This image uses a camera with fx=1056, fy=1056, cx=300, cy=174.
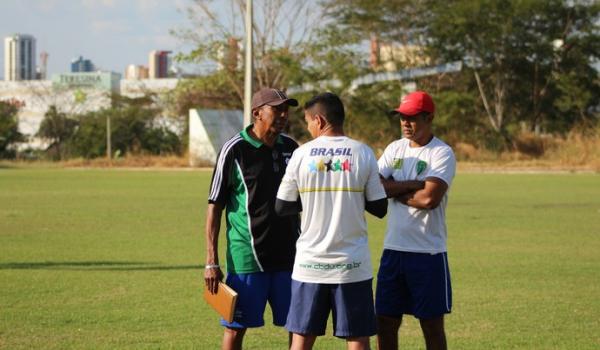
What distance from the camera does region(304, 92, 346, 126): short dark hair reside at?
5961mm

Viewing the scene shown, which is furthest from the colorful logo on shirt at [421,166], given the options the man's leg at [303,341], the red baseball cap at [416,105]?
the man's leg at [303,341]

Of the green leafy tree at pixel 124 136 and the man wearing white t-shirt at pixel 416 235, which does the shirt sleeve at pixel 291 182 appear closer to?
the man wearing white t-shirt at pixel 416 235

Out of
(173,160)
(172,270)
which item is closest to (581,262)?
(172,270)

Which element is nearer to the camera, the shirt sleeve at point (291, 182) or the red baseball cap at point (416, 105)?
the shirt sleeve at point (291, 182)

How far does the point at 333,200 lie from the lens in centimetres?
586

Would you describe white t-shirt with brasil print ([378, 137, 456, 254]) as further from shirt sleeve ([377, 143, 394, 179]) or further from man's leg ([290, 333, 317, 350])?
man's leg ([290, 333, 317, 350])

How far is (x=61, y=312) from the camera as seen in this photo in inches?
383

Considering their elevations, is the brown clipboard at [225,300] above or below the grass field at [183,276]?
above

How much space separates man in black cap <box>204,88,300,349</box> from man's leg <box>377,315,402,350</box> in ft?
2.01

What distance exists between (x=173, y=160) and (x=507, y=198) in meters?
27.9

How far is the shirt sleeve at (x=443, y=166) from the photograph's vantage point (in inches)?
262

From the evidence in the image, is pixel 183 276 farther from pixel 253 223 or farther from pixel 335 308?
pixel 335 308

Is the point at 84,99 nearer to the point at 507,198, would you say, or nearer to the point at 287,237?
the point at 507,198

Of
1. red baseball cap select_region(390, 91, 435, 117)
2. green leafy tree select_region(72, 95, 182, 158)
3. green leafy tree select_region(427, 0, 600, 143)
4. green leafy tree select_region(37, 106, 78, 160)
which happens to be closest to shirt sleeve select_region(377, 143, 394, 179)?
red baseball cap select_region(390, 91, 435, 117)
